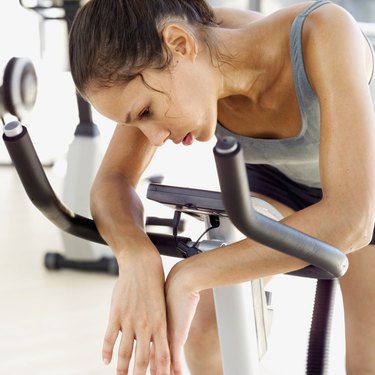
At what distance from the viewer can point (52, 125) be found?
4.84 m

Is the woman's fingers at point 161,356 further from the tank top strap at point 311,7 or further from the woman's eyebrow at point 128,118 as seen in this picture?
the tank top strap at point 311,7

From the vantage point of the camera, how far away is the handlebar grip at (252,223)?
79 cm

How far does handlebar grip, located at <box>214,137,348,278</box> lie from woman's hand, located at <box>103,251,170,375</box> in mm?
323

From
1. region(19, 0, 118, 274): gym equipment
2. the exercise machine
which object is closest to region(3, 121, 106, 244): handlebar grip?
the exercise machine

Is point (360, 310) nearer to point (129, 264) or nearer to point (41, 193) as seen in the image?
point (129, 264)

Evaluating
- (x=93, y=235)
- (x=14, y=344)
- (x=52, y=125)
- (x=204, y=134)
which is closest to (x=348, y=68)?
(x=204, y=134)

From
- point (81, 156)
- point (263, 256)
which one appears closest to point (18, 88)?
point (81, 156)

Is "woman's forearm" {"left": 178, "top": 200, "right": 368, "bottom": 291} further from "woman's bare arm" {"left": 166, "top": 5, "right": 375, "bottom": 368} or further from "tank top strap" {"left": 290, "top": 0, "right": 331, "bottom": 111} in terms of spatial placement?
"tank top strap" {"left": 290, "top": 0, "right": 331, "bottom": 111}

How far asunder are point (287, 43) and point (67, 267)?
2.11m

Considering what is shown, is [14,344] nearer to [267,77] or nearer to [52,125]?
[267,77]

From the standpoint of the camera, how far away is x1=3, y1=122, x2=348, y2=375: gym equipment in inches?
35.0

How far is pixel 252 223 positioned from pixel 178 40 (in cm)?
48

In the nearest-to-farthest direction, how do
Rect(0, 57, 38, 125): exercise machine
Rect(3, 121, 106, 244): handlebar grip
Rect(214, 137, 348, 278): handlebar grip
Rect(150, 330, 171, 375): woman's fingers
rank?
1. Rect(214, 137, 348, 278): handlebar grip
2. Rect(3, 121, 106, 244): handlebar grip
3. Rect(150, 330, 171, 375): woman's fingers
4. Rect(0, 57, 38, 125): exercise machine

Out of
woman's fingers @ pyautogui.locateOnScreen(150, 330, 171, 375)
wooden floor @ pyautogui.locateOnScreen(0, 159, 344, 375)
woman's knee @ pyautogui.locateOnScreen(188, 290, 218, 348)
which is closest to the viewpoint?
woman's fingers @ pyautogui.locateOnScreen(150, 330, 171, 375)
